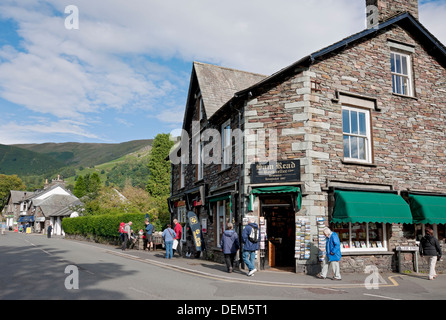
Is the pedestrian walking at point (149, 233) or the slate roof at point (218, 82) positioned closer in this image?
the slate roof at point (218, 82)

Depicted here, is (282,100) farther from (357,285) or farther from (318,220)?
(357,285)

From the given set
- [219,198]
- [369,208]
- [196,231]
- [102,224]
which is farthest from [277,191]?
[102,224]

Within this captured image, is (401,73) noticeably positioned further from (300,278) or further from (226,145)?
(300,278)

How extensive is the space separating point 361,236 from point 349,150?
3.32 meters

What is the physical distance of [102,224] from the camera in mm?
31984

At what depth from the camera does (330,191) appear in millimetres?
13375

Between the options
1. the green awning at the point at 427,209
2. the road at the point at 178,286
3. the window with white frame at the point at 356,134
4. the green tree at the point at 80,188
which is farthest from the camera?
the green tree at the point at 80,188

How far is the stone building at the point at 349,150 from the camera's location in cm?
1336

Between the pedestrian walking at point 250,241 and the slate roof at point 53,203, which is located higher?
the slate roof at point 53,203

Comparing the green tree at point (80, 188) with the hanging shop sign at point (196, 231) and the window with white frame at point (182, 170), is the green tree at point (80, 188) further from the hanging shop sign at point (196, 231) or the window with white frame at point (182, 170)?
the hanging shop sign at point (196, 231)

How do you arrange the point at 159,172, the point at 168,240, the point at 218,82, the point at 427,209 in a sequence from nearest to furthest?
the point at 427,209 → the point at 168,240 → the point at 218,82 → the point at 159,172

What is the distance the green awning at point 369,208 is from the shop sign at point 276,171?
5.49 feet

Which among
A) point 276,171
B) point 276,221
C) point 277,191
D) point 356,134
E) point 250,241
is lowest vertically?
point 250,241

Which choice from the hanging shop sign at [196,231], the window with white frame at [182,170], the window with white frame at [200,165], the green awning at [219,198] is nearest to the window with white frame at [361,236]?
the green awning at [219,198]
